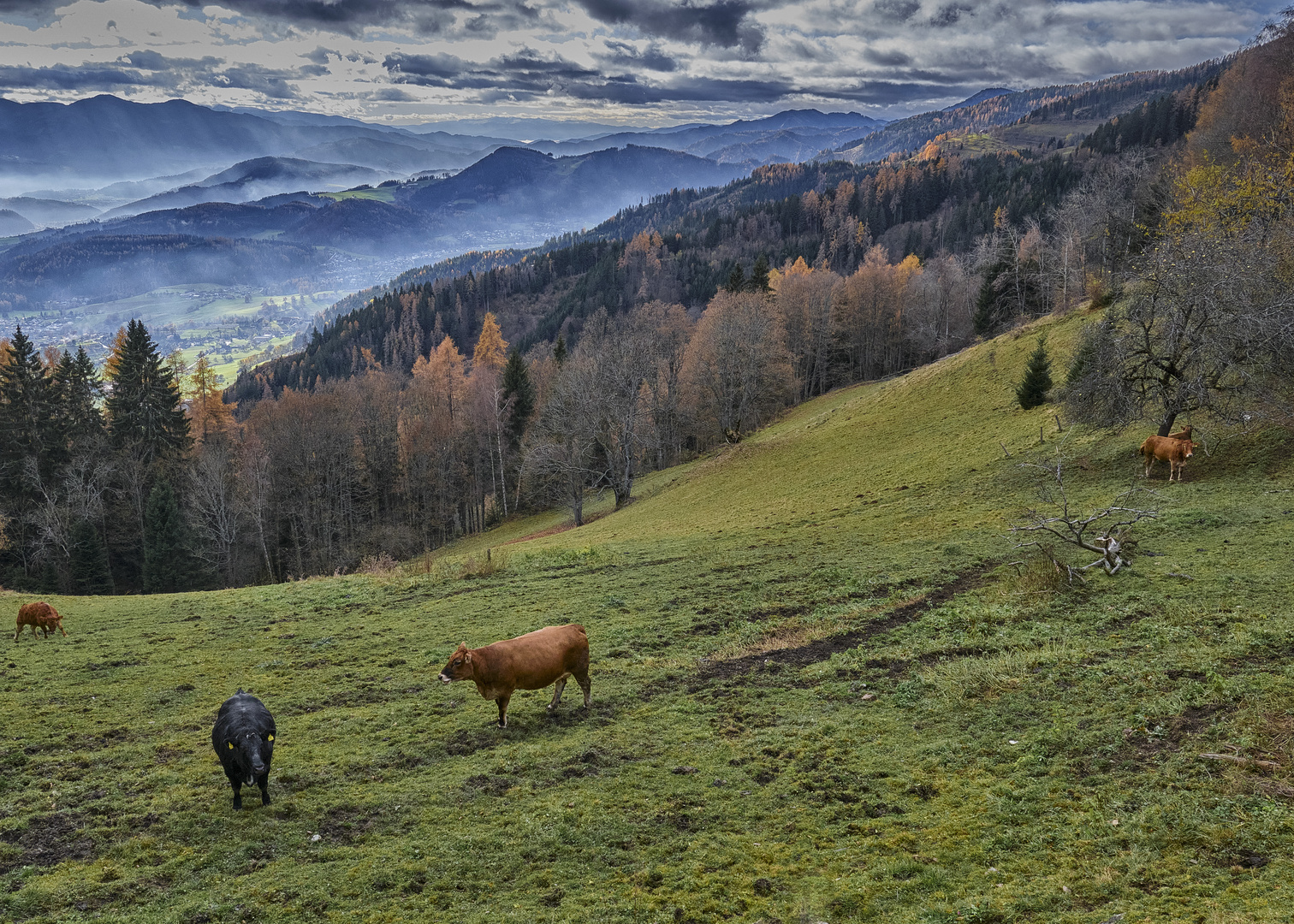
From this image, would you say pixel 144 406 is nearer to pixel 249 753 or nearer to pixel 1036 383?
pixel 249 753

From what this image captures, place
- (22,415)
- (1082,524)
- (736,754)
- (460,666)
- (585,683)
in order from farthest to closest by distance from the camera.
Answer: (22,415), (1082,524), (585,683), (460,666), (736,754)

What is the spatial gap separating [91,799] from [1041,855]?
565 inches

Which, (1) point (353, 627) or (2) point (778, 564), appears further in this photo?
(2) point (778, 564)

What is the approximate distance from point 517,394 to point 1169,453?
68236mm

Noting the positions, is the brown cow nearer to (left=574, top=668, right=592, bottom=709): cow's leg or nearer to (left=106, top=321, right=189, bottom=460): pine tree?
(left=574, top=668, right=592, bottom=709): cow's leg

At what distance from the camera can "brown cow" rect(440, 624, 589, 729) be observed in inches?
530

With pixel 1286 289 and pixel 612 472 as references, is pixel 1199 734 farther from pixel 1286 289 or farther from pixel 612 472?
pixel 612 472

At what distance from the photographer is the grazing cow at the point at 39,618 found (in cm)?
2244

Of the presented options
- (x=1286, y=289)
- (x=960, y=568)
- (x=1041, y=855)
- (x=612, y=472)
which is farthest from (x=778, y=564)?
(x=612, y=472)

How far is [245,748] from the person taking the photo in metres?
10.8

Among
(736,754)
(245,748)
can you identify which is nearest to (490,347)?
(245,748)

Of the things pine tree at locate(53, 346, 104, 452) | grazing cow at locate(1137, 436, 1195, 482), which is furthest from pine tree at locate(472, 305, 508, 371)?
grazing cow at locate(1137, 436, 1195, 482)

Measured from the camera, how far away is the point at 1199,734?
9453mm

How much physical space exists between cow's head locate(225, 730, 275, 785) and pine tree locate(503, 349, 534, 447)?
241 ft
